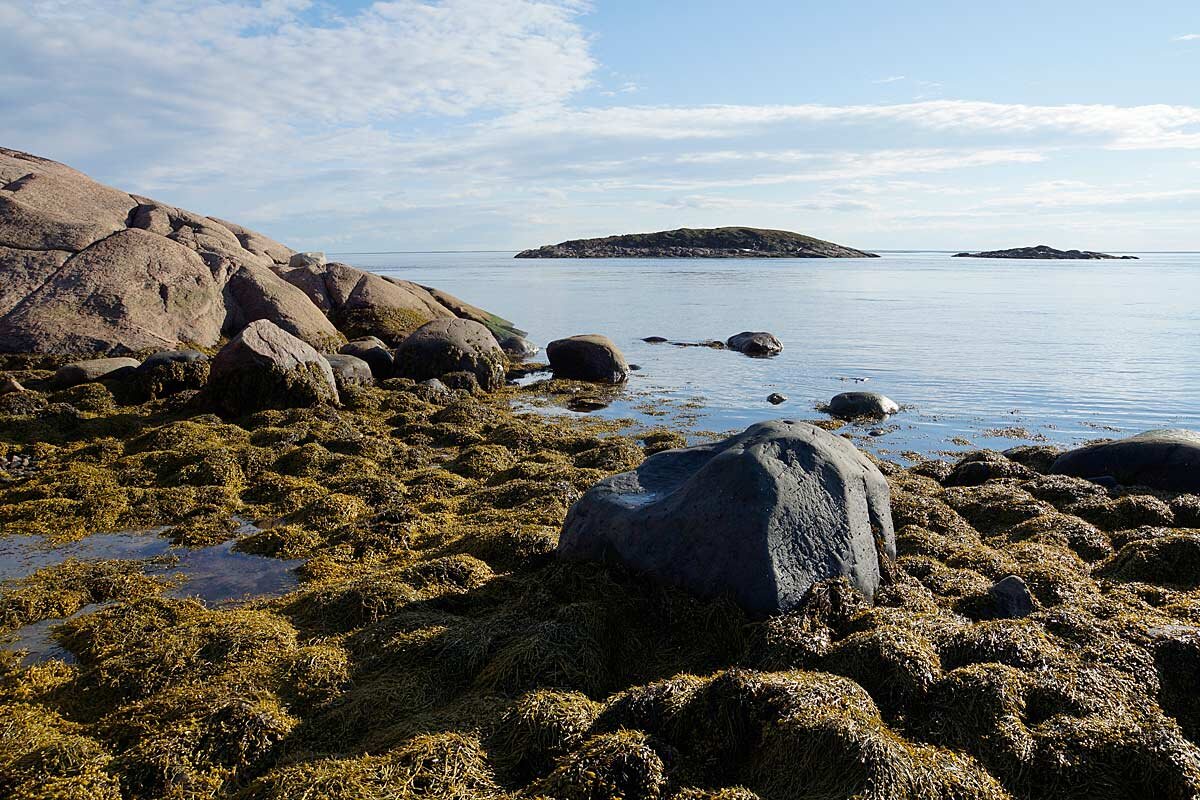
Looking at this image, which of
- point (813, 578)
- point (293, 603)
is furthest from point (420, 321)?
point (813, 578)

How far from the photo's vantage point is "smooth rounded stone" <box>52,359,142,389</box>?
1334 centimetres

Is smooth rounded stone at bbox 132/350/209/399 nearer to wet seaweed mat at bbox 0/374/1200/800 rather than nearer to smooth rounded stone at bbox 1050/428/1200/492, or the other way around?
wet seaweed mat at bbox 0/374/1200/800

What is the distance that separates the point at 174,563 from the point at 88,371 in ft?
28.8

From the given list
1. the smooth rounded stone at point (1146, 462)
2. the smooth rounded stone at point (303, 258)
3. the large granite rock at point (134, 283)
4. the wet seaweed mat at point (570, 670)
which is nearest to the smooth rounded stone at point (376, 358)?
the large granite rock at point (134, 283)

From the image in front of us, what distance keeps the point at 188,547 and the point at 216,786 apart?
4.02 meters

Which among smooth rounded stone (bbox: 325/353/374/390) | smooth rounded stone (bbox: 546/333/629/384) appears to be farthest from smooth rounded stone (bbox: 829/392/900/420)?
smooth rounded stone (bbox: 325/353/374/390)

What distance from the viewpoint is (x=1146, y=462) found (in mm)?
10078

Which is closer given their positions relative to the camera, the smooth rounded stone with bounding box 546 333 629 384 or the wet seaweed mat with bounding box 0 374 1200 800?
the wet seaweed mat with bounding box 0 374 1200 800

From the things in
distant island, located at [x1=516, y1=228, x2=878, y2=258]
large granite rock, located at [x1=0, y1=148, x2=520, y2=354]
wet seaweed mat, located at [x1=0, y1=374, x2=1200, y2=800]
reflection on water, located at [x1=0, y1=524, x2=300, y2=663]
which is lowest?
reflection on water, located at [x1=0, y1=524, x2=300, y2=663]

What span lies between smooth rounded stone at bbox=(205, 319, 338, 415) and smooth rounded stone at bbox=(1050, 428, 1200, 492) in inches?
469

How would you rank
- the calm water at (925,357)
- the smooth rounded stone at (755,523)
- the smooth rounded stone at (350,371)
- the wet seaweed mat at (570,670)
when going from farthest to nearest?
the calm water at (925,357), the smooth rounded stone at (350,371), the smooth rounded stone at (755,523), the wet seaweed mat at (570,670)

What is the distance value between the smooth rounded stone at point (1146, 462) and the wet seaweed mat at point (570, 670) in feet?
4.59

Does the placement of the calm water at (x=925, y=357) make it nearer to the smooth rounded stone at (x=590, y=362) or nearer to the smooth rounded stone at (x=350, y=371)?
the smooth rounded stone at (x=590, y=362)

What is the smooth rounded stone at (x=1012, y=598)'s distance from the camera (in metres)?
5.80
